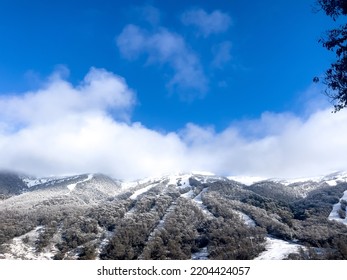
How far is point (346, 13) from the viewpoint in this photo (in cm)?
1412

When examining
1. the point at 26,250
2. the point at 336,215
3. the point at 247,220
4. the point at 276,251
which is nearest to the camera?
the point at 276,251

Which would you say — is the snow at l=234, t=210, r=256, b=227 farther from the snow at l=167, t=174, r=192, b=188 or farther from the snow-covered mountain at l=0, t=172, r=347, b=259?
the snow at l=167, t=174, r=192, b=188

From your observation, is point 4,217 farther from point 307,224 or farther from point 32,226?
point 307,224

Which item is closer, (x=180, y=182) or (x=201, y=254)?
(x=201, y=254)

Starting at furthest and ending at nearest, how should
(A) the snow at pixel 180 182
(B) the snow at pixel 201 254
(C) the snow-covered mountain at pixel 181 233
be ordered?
1. (A) the snow at pixel 180 182
2. (B) the snow at pixel 201 254
3. (C) the snow-covered mountain at pixel 181 233

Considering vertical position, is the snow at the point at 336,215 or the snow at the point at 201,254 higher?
the snow at the point at 336,215

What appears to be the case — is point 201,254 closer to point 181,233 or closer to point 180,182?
point 181,233

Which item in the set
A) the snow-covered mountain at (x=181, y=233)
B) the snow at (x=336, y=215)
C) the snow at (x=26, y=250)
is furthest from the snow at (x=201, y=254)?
the snow at (x=336, y=215)

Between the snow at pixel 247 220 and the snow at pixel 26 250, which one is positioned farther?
the snow at pixel 247 220

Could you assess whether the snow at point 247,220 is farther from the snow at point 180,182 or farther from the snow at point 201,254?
the snow at point 180,182

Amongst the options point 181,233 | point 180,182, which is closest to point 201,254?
point 181,233

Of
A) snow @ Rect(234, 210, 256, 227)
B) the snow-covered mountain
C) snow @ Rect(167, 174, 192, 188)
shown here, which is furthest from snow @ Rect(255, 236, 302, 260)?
snow @ Rect(167, 174, 192, 188)

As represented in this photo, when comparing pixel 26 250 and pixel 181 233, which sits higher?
pixel 26 250
